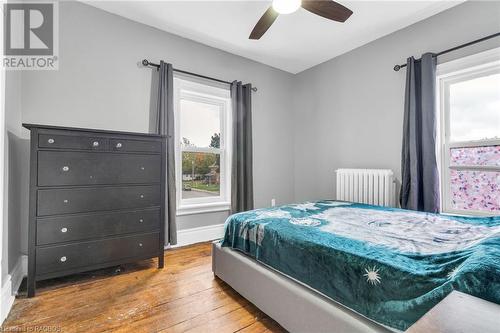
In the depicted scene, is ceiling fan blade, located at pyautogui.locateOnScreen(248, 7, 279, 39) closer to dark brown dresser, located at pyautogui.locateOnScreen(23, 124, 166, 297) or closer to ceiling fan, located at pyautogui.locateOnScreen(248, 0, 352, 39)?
ceiling fan, located at pyautogui.locateOnScreen(248, 0, 352, 39)

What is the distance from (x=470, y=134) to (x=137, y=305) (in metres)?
3.39

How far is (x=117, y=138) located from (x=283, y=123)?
8.70ft

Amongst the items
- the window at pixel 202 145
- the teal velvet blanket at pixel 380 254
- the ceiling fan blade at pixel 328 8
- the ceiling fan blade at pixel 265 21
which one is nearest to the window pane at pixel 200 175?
the window at pixel 202 145

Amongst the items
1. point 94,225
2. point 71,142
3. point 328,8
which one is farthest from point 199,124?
point 328,8

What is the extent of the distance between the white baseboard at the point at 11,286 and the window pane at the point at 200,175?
162cm

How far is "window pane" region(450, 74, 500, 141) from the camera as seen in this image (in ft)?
7.66

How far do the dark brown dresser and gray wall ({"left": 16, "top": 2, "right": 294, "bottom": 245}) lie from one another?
592 millimetres

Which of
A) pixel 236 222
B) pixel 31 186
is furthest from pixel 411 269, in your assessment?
pixel 31 186

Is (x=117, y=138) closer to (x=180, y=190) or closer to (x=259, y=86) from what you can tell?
(x=180, y=190)

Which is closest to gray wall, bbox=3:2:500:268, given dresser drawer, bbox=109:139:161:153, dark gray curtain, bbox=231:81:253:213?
dark gray curtain, bbox=231:81:253:213

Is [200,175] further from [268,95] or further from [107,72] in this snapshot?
→ [268,95]

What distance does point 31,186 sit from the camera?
1.82 m

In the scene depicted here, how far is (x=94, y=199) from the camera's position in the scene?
2064 millimetres

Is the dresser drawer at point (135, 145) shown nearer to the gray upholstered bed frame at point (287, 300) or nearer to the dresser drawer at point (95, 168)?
the dresser drawer at point (95, 168)
